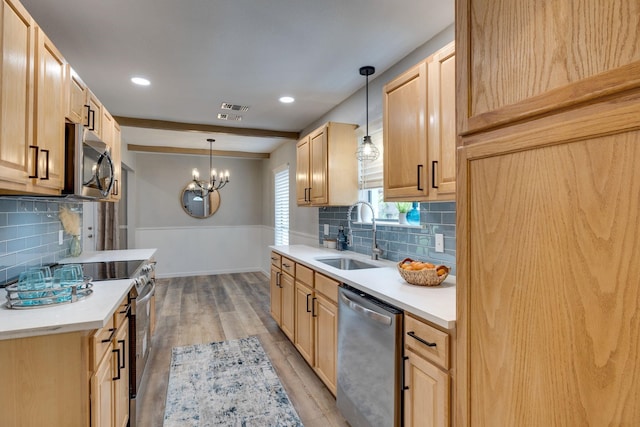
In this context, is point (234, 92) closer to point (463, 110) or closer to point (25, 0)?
point (25, 0)

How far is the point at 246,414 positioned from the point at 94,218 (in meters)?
3.11

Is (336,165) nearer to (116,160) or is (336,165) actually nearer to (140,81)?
(140,81)

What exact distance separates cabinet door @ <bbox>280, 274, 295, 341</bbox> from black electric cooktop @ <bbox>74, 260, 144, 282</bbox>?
1.31 m

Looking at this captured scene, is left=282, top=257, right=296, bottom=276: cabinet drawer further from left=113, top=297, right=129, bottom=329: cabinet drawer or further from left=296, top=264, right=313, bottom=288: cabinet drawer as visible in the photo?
left=113, top=297, right=129, bottom=329: cabinet drawer

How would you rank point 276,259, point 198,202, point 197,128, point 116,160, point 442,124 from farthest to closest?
point 198,202, point 197,128, point 276,259, point 116,160, point 442,124

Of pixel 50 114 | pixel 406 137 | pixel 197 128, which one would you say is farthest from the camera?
pixel 197 128

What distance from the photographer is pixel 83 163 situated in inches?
77.2

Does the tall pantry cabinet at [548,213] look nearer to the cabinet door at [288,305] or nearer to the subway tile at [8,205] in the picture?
the cabinet door at [288,305]

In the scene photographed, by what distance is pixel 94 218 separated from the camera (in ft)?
13.1

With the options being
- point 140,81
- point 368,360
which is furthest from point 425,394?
point 140,81

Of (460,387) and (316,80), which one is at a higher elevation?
(316,80)

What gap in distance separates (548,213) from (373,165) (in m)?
2.29

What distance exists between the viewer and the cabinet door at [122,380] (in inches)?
68.2

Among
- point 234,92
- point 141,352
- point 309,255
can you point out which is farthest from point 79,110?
point 309,255
